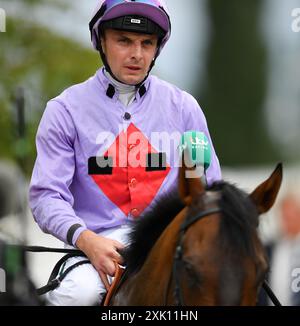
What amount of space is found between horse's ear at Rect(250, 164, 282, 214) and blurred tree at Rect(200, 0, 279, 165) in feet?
63.2

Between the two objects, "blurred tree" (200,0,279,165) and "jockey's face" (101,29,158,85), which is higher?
"jockey's face" (101,29,158,85)

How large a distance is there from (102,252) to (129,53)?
109cm

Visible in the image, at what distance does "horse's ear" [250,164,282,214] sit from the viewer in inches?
170

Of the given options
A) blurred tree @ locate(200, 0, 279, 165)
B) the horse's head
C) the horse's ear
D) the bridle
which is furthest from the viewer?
blurred tree @ locate(200, 0, 279, 165)

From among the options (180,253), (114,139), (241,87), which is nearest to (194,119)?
(114,139)

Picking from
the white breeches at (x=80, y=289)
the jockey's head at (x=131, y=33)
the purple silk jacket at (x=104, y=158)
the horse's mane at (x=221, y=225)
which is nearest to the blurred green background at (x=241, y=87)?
the jockey's head at (x=131, y=33)

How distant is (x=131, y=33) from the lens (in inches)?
208

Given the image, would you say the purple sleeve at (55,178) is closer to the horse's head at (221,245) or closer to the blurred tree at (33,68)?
the horse's head at (221,245)

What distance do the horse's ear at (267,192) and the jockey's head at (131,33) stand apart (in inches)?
49.3

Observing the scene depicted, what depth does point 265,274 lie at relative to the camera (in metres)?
4.16

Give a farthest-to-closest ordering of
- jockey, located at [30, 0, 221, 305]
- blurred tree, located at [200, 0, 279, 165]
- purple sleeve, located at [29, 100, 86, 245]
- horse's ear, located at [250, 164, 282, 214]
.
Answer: blurred tree, located at [200, 0, 279, 165]
jockey, located at [30, 0, 221, 305]
purple sleeve, located at [29, 100, 86, 245]
horse's ear, located at [250, 164, 282, 214]

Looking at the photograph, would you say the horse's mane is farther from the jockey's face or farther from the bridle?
the jockey's face

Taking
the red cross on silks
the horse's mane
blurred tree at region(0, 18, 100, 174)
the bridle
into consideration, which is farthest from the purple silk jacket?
blurred tree at region(0, 18, 100, 174)

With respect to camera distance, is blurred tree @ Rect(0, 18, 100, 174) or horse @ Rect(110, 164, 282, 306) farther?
blurred tree @ Rect(0, 18, 100, 174)
